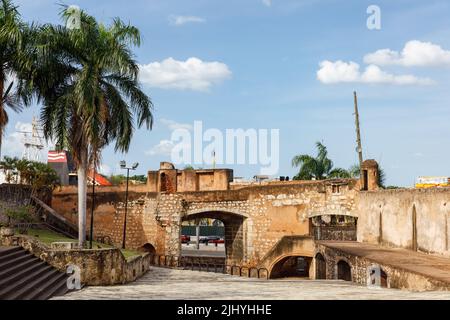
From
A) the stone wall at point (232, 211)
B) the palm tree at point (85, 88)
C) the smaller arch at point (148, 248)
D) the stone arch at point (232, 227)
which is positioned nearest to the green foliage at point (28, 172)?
the stone wall at point (232, 211)

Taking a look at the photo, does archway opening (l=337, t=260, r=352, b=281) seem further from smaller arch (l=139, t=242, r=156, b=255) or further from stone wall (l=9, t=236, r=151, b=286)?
smaller arch (l=139, t=242, r=156, b=255)

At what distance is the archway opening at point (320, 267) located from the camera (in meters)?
26.3

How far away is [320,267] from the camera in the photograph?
26.9m

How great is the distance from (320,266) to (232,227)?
7318 millimetres

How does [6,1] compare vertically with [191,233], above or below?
above

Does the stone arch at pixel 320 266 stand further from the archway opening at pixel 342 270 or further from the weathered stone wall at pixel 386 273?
the archway opening at pixel 342 270

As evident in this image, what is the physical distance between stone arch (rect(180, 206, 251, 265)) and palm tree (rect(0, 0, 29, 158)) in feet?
48.6

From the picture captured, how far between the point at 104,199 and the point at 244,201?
30.0 ft

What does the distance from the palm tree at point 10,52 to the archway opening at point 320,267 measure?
1541cm

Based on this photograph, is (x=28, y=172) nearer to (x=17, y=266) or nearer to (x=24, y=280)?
(x=17, y=266)
